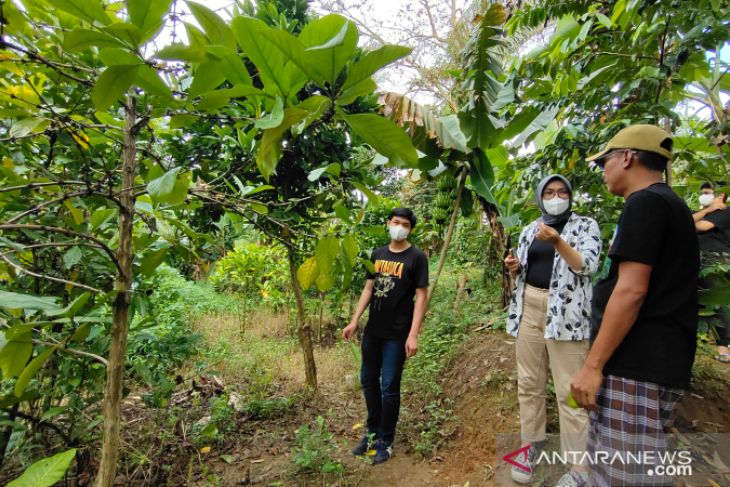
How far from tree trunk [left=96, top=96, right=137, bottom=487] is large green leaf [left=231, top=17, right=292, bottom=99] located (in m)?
0.48

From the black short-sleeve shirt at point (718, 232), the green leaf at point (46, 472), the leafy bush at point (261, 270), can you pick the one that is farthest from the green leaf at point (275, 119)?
the leafy bush at point (261, 270)

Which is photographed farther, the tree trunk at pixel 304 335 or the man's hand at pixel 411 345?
the tree trunk at pixel 304 335

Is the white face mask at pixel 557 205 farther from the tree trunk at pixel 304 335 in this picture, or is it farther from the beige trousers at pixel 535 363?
the tree trunk at pixel 304 335

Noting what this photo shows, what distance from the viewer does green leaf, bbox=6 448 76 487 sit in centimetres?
67

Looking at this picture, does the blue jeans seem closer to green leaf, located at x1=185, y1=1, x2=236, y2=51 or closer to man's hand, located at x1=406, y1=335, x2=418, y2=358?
man's hand, located at x1=406, y1=335, x2=418, y2=358

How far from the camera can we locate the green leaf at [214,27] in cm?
46

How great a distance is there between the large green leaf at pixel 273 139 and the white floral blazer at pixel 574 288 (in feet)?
5.86

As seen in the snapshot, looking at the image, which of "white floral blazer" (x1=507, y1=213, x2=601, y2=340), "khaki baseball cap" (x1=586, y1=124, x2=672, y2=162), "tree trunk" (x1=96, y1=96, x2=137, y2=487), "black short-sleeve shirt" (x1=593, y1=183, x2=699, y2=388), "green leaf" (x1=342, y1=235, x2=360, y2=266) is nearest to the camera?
"tree trunk" (x1=96, y1=96, x2=137, y2=487)

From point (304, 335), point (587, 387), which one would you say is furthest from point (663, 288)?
point (304, 335)

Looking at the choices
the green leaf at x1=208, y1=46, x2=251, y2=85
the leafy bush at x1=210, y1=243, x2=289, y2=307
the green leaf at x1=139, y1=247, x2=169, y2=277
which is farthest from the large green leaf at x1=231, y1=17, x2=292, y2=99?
the leafy bush at x1=210, y1=243, x2=289, y2=307

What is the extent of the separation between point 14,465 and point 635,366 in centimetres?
228

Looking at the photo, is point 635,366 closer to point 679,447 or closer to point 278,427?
point 679,447

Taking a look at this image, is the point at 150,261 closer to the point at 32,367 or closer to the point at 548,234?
the point at 32,367

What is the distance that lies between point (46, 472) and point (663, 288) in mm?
1676
